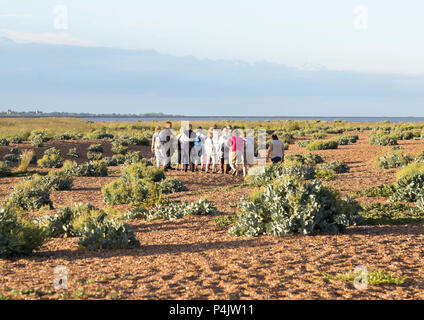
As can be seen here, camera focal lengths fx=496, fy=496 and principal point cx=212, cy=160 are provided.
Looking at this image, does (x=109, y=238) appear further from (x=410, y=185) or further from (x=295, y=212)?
(x=410, y=185)

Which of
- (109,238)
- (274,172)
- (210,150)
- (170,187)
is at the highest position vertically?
(210,150)

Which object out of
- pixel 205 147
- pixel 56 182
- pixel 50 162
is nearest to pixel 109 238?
pixel 56 182

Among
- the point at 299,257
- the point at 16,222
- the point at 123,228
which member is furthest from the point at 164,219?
the point at 299,257

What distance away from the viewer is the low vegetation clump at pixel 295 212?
8188 millimetres

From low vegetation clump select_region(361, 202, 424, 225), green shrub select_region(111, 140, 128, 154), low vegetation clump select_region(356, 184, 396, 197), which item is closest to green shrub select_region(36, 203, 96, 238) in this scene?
low vegetation clump select_region(361, 202, 424, 225)

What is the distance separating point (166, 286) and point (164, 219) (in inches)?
188

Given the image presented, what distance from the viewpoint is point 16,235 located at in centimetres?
731

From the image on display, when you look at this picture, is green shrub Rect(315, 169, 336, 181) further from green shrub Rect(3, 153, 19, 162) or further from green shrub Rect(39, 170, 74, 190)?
green shrub Rect(3, 153, 19, 162)

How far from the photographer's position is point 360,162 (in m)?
22.5

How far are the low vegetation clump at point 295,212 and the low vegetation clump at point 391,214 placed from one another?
2.76 feet

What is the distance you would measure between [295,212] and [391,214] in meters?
2.86

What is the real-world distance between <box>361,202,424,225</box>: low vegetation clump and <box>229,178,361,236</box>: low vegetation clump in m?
0.84

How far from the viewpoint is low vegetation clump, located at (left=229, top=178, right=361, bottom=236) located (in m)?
8.19
